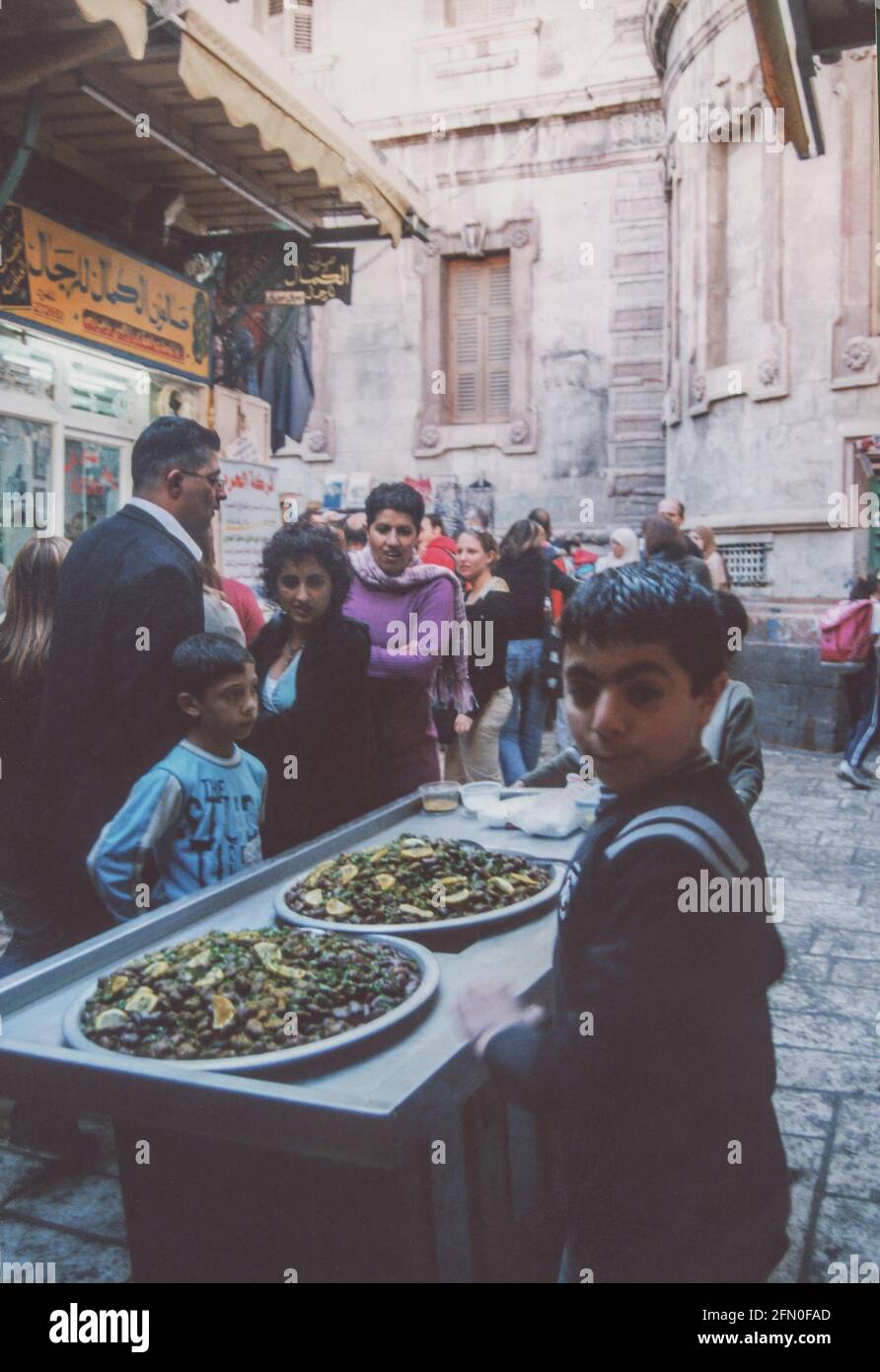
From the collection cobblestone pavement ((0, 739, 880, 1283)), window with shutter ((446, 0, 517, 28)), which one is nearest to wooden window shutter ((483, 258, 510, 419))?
window with shutter ((446, 0, 517, 28))

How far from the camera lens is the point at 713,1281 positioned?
1668mm

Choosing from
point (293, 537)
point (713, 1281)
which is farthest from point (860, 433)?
point (713, 1281)

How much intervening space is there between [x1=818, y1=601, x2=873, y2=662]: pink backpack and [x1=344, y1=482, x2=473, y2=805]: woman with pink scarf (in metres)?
5.72

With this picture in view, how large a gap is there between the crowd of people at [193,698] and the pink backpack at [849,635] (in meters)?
5.19

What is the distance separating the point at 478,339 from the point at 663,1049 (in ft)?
57.2

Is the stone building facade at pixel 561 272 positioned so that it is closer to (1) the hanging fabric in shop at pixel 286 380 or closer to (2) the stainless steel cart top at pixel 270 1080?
(1) the hanging fabric in shop at pixel 286 380

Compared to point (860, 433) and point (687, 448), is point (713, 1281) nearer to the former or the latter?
point (860, 433)

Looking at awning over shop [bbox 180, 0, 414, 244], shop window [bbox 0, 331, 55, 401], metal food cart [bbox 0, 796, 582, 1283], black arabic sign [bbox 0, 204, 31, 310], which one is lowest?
metal food cart [bbox 0, 796, 582, 1283]

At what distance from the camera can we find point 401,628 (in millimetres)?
4621

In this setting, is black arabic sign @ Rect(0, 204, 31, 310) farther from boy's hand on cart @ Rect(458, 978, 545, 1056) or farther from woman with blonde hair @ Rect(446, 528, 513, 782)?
boy's hand on cart @ Rect(458, 978, 545, 1056)

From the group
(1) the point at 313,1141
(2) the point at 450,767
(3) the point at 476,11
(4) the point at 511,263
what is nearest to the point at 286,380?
(2) the point at 450,767

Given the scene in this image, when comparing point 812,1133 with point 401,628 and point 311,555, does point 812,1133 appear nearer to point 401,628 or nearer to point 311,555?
point 401,628

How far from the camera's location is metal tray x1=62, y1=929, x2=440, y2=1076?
1.81m

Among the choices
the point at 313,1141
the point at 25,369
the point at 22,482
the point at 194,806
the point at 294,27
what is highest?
the point at 294,27
